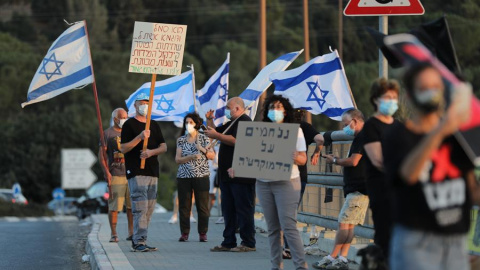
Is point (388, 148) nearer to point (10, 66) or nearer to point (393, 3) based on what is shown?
point (393, 3)

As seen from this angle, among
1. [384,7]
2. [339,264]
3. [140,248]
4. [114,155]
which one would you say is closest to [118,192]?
[114,155]

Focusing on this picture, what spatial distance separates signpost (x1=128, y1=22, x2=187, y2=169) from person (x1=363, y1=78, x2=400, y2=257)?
6.73 metres

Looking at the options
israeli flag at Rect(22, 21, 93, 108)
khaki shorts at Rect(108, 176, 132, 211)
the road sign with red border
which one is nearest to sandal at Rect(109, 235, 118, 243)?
khaki shorts at Rect(108, 176, 132, 211)

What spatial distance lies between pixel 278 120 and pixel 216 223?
33.7ft

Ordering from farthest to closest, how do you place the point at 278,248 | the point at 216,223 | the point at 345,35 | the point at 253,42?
the point at 253,42
the point at 345,35
the point at 216,223
the point at 278,248

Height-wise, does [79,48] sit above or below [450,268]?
above

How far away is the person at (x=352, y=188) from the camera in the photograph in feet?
34.6

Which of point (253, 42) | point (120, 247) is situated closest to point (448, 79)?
point (120, 247)

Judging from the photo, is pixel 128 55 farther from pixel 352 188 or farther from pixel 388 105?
pixel 388 105

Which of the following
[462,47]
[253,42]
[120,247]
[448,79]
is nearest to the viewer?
[448,79]

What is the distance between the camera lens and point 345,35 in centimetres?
8812

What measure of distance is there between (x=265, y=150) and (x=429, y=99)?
4.81 m

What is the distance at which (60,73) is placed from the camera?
53.4 ft

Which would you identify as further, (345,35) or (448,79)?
(345,35)
